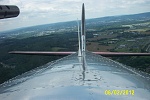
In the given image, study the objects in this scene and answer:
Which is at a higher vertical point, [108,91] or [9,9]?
[9,9]

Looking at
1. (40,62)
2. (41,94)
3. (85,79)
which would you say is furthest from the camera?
(40,62)

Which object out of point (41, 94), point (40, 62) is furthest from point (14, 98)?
point (40, 62)

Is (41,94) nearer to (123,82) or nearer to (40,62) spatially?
(123,82)

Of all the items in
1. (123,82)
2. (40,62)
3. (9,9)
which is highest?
(9,9)

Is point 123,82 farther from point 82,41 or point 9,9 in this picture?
Result: point 82,41

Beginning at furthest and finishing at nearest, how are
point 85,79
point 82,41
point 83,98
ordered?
point 82,41
point 85,79
point 83,98

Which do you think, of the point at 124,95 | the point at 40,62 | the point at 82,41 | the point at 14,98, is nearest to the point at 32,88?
the point at 14,98

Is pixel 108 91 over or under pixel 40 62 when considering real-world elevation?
over

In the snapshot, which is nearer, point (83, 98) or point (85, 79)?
point (83, 98)

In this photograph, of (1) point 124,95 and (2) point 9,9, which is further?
(1) point 124,95
